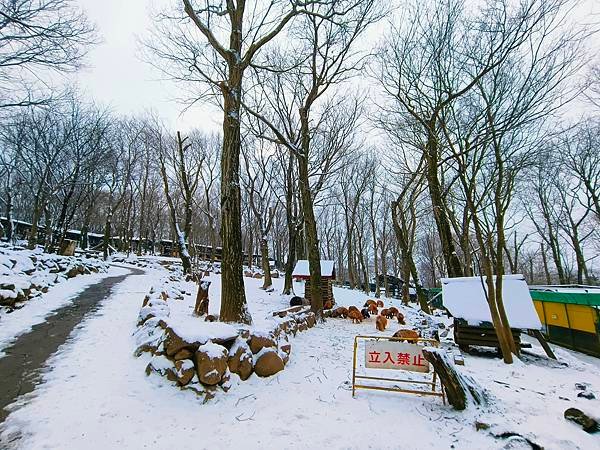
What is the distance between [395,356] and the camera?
14.4 feet

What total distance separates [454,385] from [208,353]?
11.2ft

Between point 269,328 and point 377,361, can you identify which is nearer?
point 377,361

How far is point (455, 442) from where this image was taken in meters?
3.28

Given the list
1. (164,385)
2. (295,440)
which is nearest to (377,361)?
(295,440)

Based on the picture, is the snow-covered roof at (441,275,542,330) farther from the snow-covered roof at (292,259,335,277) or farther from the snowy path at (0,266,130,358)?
the snowy path at (0,266,130,358)

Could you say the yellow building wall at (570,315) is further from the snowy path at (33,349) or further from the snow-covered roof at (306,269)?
the snowy path at (33,349)

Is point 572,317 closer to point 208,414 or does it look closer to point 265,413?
point 265,413

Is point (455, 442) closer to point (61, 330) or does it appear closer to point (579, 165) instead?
point (61, 330)

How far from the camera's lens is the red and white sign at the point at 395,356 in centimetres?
431

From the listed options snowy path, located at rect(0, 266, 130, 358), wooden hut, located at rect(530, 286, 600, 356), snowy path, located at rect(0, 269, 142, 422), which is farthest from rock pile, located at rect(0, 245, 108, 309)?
wooden hut, located at rect(530, 286, 600, 356)

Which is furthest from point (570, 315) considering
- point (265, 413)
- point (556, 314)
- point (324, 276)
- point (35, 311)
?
point (35, 311)

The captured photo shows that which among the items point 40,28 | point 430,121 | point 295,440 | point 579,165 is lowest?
point 295,440

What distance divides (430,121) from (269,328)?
697 cm

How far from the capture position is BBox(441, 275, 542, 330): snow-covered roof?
708 cm
